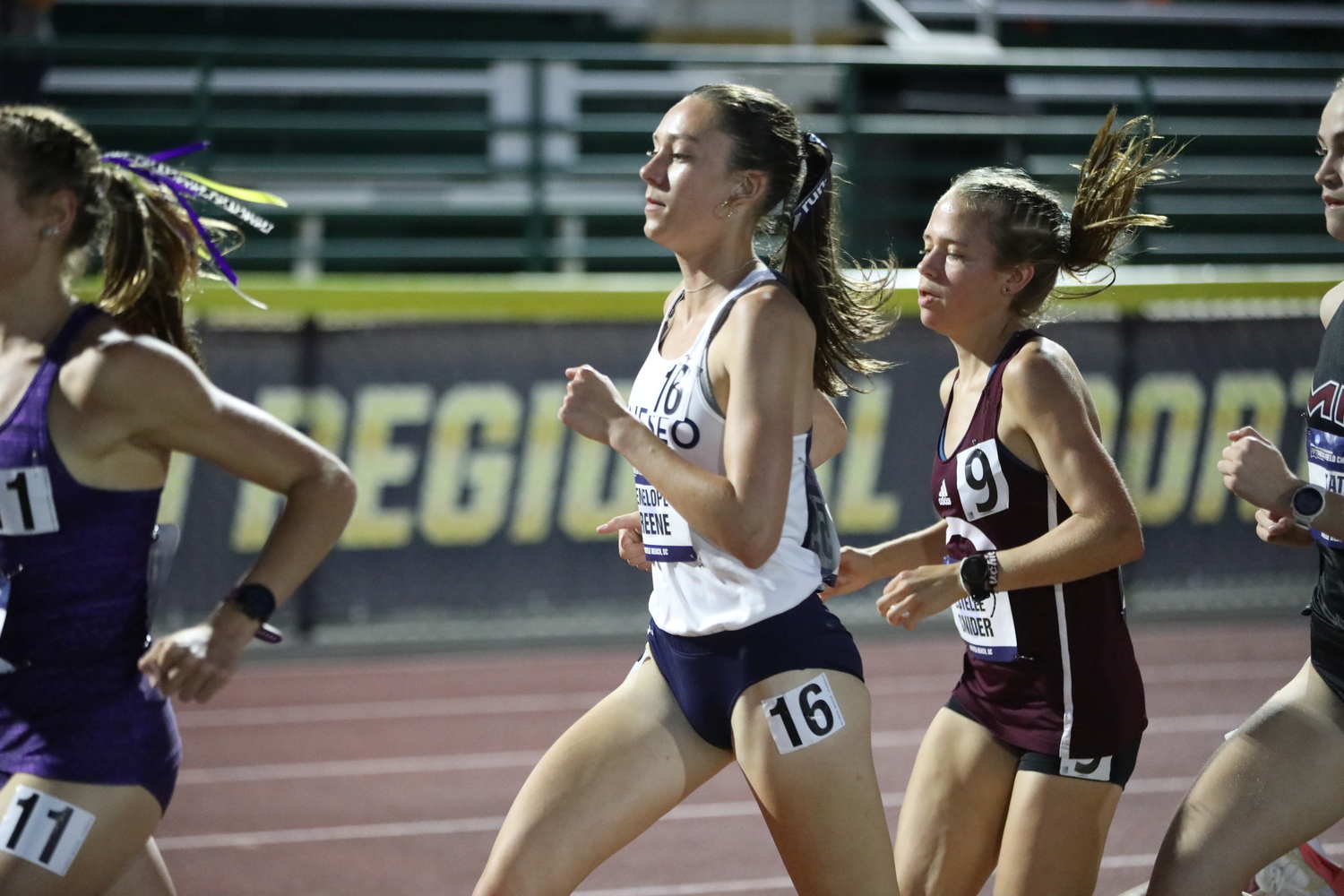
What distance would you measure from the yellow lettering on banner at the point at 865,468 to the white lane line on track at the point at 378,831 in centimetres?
328

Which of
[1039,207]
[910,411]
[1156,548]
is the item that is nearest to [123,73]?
[910,411]

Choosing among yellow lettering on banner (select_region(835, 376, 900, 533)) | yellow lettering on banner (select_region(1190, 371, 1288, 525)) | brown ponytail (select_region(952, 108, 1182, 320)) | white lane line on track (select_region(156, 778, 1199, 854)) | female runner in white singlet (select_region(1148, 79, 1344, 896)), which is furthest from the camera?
yellow lettering on banner (select_region(1190, 371, 1288, 525))

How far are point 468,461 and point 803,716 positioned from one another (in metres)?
6.07

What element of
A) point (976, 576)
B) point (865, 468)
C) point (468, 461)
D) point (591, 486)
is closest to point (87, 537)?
point (976, 576)

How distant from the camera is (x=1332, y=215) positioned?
3.23 metres

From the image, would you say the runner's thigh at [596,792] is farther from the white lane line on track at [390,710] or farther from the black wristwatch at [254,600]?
the white lane line on track at [390,710]

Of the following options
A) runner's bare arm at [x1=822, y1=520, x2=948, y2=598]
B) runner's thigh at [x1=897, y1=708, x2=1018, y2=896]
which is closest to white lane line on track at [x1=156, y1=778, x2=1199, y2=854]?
runner's bare arm at [x1=822, y1=520, x2=948, y2=598]

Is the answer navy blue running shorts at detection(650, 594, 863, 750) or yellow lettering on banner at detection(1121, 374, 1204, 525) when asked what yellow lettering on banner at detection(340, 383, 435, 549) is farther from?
navy blue running shorts at detection(650, 594, 863, 750)

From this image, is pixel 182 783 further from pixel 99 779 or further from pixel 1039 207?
pixel 1039 207

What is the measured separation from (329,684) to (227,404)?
5.93 metres

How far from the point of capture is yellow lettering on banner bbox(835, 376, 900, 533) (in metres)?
9.33

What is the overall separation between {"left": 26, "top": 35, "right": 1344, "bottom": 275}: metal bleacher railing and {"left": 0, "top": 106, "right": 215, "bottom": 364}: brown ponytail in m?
7.34

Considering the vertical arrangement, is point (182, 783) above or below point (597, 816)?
below

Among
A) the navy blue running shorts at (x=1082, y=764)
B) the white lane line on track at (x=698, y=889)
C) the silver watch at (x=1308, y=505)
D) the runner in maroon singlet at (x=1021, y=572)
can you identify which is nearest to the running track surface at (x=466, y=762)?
the white lane line on track at (x=698, y=889)
